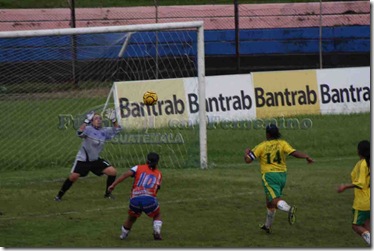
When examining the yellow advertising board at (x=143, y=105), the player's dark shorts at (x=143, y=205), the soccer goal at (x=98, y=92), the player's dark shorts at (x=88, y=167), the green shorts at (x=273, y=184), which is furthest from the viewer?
the yellow advertising board at (x=143, y=105)

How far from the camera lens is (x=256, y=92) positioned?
26922 millimetres

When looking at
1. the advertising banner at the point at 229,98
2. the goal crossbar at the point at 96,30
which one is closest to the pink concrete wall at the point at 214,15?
the advertising banner at the point at 229,98

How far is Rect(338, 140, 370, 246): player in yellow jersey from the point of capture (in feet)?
42.3

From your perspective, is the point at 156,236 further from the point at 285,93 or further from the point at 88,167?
the point at 285,93

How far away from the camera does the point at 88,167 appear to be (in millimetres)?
17984

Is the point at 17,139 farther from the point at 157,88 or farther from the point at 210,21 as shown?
the point at 210,21

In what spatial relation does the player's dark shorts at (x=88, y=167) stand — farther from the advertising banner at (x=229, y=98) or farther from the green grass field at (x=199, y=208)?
the advertising banner at (x=229, y=98)

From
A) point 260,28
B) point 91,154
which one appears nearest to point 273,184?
point 91,154

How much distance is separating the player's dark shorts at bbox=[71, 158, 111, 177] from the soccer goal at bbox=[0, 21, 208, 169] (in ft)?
10.5

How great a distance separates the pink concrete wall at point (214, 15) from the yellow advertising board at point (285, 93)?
850 centimetres

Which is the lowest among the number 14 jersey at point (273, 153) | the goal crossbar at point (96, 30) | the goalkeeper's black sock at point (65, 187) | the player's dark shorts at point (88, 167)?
the goalkeeper's black sock at point (65, 187)

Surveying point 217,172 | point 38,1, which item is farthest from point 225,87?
point 38,1

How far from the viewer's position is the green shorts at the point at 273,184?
14750 millimetres

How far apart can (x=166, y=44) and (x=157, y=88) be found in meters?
1.09
